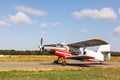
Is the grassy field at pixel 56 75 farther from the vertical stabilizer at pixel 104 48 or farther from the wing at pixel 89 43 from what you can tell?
the vertical stabilizer at pixel 104 48

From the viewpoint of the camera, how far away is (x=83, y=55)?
116 feet

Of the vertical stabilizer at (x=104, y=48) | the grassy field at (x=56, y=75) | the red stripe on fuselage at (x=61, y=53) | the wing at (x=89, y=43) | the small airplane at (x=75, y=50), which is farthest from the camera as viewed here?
the vertical stabilizer at (x=104, y=48)

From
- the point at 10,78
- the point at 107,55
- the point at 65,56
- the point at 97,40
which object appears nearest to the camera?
the point at 10,78

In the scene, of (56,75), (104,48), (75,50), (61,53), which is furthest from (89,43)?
(56,75)

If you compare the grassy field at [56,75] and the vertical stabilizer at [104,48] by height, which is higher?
the vertical stabilizer at [104,48]

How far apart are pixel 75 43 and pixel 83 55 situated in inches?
75.4

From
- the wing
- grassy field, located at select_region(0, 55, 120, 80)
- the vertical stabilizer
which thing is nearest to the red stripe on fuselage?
the wing

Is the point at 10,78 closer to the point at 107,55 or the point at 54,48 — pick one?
the point at 54,48

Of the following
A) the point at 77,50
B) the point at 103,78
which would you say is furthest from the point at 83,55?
the point at 103,78

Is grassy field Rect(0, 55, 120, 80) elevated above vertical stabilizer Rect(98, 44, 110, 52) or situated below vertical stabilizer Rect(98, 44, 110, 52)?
below

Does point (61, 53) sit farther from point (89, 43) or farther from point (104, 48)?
point (104, 48)

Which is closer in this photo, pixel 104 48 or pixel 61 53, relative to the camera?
pixel 61 53

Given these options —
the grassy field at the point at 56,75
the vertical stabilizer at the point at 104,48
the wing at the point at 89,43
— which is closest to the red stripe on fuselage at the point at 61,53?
the wing at the point at 89,43

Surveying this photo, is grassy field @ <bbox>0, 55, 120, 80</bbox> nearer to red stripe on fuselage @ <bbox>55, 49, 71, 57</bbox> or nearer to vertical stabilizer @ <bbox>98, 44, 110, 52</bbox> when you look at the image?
red stripe on fuselage @ <bbox>55, 49, 71, 57</bbox>
